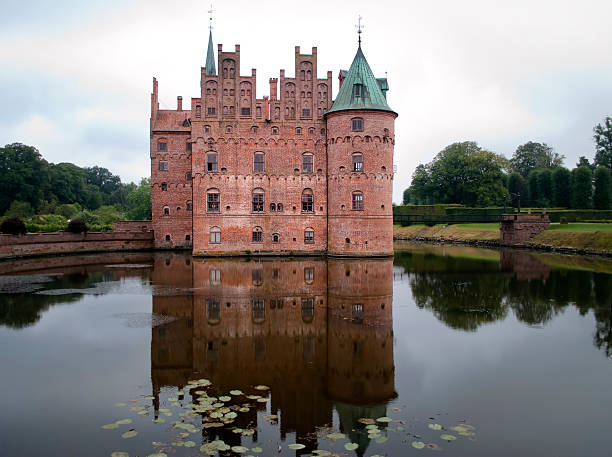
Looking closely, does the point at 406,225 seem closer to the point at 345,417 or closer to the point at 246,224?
the point at 246,224

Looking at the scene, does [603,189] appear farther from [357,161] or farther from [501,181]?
[357,161]

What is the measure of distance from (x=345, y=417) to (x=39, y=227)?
1726 inches

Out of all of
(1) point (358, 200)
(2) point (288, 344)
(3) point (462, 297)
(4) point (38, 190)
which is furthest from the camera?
(4) point (38, 190)

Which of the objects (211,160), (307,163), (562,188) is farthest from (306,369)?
(562,188)

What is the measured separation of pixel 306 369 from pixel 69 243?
121 ft

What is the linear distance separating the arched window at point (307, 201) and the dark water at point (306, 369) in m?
16.1

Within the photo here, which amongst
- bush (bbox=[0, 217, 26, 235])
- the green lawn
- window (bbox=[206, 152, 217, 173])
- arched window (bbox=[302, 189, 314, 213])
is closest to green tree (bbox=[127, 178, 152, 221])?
bush (bbox=[0, 217, 26, 235])

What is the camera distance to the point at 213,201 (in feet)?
120

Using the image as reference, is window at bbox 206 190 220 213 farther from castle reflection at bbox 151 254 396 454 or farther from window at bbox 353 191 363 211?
castle reflection at bbox 151 254 396 454

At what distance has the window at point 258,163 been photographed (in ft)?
120

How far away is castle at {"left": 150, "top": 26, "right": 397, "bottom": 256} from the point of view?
3494 cm

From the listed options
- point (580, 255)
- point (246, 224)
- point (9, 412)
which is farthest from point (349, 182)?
point (9, 412)

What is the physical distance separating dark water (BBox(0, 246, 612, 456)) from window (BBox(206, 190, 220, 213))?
15.6m

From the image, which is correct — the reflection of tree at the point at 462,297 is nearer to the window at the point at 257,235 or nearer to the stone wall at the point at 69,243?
the window at the point at 257,235
